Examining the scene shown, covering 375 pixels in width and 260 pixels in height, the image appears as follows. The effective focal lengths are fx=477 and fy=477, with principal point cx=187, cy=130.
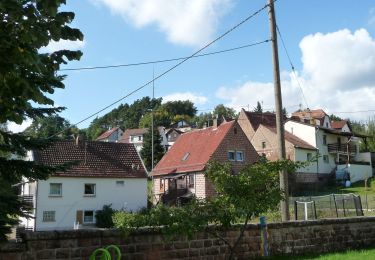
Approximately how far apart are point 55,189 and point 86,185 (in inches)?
108

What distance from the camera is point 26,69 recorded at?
14.2ft

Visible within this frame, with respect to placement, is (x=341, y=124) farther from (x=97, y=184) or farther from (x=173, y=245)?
(x=173, y=245)

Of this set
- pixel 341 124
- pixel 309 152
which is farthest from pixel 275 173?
pixel 341 124

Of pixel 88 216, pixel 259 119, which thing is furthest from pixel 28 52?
pixel 259 119

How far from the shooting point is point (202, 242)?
32.2 ft

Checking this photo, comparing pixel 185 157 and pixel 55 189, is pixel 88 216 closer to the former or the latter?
pixel 55 189

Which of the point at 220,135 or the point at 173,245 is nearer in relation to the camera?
Answer: the point at 173,245

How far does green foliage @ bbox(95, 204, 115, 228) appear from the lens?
3806 centimetres

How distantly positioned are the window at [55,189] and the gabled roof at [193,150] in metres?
12.0

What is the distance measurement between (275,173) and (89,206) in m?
32.9

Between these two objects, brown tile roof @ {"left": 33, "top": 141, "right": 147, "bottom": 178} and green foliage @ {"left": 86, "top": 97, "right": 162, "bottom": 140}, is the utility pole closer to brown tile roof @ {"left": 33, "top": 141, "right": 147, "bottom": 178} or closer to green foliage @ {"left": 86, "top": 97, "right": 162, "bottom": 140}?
brown tile roof @ {"left": 33, "top": 141, "right": 147, "bottom": 178}

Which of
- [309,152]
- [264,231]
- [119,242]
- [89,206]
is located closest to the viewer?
[119,242]

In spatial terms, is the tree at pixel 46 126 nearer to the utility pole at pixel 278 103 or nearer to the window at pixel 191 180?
the utility pole at pixel 278 103

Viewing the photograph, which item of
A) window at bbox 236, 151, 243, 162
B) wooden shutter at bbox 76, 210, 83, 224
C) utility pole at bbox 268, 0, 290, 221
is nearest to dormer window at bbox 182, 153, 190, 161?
window at bbox 236, 151, 243, 162
